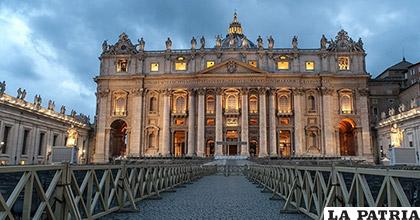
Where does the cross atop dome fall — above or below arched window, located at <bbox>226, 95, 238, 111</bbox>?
above

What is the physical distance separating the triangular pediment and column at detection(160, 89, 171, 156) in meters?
8.16

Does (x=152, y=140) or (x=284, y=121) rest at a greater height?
(x=284, y=121)

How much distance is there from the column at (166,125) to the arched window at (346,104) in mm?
32595

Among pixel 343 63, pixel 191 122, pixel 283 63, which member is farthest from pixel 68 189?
pixel 343 63

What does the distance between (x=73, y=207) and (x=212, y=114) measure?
59.1m

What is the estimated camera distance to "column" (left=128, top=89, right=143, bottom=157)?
2544 inches

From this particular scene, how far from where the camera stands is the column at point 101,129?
65250 mm

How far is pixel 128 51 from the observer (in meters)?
69.9

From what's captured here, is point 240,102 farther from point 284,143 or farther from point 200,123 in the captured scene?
point 284,143

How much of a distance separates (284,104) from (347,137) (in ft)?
50.2

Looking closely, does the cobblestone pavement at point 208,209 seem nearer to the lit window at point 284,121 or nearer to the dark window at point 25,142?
the dark window at point 25,142

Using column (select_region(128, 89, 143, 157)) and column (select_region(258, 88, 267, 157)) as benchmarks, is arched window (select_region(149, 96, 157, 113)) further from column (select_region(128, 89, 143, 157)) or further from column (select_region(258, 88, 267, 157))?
column (select_region(258, 88, 267, 157))

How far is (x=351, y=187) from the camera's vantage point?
19.9 ft

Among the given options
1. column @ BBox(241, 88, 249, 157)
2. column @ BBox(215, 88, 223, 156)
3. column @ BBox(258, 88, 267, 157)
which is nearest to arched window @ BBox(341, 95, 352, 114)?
column @ BBox(258, 88, 267, 157)
